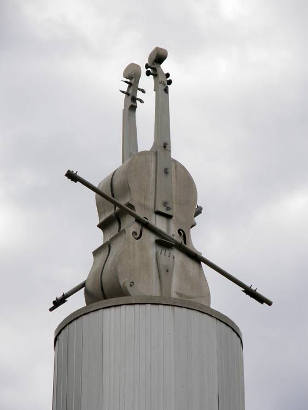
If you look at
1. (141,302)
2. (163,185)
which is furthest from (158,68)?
(141,302)

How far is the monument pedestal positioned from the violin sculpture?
0.72 metres

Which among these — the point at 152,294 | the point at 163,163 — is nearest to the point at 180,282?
the point at 152,294

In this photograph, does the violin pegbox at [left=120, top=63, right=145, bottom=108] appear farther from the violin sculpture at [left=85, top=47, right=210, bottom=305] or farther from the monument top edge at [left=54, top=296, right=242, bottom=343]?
the monument top edge at [left=54, top=296, right=242, bottom=343]

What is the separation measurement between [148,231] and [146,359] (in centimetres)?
242

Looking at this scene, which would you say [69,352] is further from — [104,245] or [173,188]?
[173,188]

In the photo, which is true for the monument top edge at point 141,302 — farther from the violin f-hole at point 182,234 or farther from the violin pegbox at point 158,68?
the violin pegbox at point 158,68

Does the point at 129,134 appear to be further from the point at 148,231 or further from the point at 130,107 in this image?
the point at 148,231

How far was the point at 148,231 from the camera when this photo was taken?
70.1 feet

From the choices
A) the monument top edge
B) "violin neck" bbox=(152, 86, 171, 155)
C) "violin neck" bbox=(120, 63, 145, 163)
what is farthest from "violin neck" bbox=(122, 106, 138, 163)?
the monument top edge

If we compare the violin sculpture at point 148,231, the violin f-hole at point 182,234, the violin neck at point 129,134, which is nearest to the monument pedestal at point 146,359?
the violin sculpture at point 148,231

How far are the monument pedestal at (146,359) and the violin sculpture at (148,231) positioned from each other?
0.72 m

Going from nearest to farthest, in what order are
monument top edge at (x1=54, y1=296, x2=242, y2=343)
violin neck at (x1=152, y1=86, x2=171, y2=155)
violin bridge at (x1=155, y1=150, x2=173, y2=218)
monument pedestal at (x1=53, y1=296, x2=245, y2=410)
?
monument pedestal at (x1=53, y1=296, x2=245, y2=410) → monument top edge at (x1=54, y1=296, x2=242, y2=343) → violin bridge at (x1=155, y1=150, x2=173, y2=218) → violin neck at (x1=152, y1=86, x2=171, y2=155)

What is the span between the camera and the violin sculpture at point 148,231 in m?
21.0

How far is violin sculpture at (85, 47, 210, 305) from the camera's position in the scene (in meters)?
21.0
